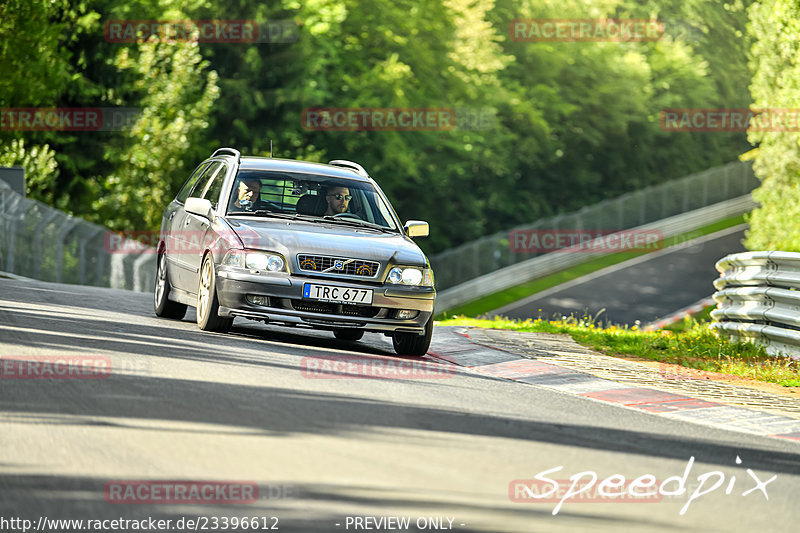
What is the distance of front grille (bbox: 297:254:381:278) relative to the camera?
1155cm

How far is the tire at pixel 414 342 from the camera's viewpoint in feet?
39.9

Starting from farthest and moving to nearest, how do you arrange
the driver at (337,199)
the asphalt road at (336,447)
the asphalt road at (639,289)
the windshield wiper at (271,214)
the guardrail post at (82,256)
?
the asphalt road at (639,289) → the guardrail post at (82,256) → the driver at (337,199) → the windshield wiper at (271,214) → the asphalt road at (336,447)

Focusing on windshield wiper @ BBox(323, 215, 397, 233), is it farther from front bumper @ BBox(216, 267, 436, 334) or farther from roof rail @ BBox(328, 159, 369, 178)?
front bumper @ BBox(216, 267, 436, 334)

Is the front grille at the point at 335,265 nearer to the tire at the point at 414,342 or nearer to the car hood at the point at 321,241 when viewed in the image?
the car hood at the point at 321,241

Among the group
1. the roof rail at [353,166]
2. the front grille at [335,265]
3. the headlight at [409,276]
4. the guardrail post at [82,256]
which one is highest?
the roof rail at [353,166]

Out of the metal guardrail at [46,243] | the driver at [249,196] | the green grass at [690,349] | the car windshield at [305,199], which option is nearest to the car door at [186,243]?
the driver at [249,196]

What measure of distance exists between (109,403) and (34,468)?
1.74 m

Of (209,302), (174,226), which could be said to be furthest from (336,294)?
(174,226)

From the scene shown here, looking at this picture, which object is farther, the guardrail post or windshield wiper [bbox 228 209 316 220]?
the guardrail post

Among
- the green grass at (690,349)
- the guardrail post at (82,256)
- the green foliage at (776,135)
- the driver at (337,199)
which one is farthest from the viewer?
the green foliage at (776,135)

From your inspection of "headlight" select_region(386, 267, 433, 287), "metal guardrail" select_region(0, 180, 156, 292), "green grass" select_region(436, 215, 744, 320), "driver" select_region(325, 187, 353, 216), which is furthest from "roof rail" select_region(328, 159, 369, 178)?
"green grass" select_region(436, 215, 744, 320)

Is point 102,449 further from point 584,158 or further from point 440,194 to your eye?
point 584,158

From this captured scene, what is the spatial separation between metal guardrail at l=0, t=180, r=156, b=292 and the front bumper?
45.7ft

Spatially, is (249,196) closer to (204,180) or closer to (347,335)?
(204,180)
